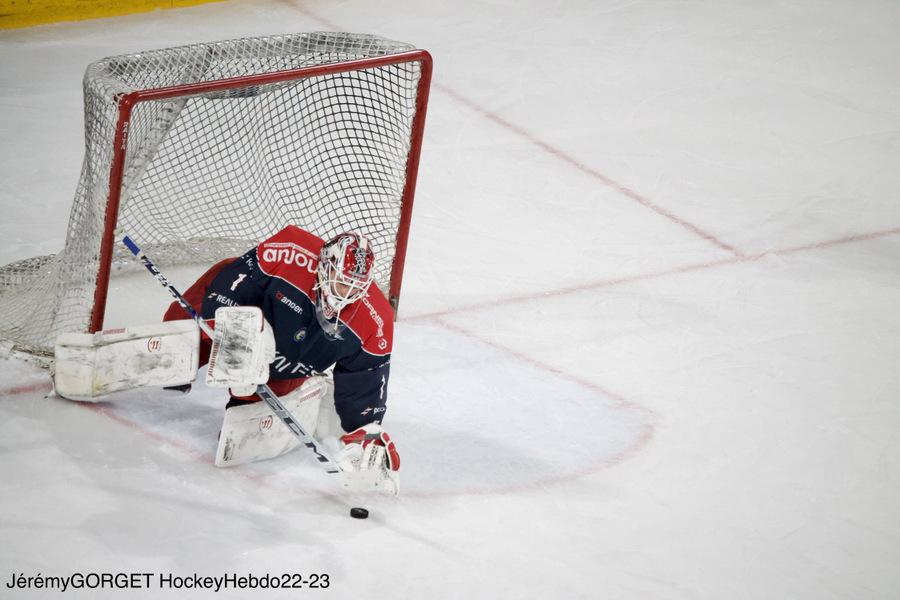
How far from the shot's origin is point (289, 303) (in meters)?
3.39

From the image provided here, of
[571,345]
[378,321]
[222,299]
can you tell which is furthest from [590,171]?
[222,299]

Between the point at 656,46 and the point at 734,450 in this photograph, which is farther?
the point at 656,46

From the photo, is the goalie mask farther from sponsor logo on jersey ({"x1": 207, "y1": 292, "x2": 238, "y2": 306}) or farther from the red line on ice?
the red line on ice

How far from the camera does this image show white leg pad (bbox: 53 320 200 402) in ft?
11.1

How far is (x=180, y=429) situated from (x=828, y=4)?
19.2 ft

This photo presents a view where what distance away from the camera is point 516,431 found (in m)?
3.83

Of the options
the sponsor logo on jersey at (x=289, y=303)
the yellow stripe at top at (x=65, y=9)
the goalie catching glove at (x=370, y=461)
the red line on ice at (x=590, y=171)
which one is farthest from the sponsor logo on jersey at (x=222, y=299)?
the yellow stripe at top at (x=65, y=9)

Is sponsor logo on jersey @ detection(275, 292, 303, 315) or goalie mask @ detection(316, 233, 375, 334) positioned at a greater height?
goalie mask @ detection(316, 233, 375, 334)

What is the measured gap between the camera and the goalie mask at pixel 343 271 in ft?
10.5

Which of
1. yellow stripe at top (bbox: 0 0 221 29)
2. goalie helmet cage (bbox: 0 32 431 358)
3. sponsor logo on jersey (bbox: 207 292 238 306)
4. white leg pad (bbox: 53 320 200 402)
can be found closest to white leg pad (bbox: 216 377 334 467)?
white leg pad (bbox: 53 320 200 402)

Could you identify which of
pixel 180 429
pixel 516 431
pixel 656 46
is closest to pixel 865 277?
pixel 516 431

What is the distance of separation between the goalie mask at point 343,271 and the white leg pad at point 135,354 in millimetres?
421

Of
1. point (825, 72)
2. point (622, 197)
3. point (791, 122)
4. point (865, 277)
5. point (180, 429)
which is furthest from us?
point (825, 72)

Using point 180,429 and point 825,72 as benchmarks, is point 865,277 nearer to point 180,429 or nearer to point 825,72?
point 825,72
